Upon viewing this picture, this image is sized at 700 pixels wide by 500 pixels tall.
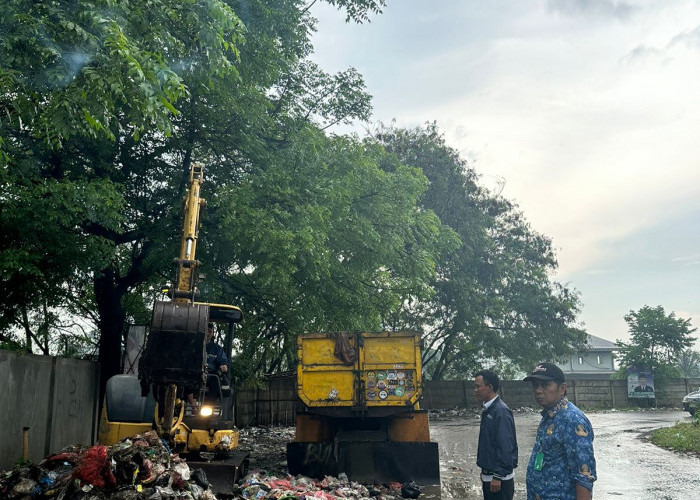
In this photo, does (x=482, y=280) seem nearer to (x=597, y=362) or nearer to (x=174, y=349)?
(x=174, y=349)

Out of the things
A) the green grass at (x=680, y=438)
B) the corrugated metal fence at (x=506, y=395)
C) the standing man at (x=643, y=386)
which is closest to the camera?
the green grass at (x=680, y=438)

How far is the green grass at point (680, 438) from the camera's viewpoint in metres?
15.1

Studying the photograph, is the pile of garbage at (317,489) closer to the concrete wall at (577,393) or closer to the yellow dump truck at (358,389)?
the yellow dump truck at (358,389)

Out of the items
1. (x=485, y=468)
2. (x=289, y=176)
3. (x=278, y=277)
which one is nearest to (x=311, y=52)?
(x=289, y=176)

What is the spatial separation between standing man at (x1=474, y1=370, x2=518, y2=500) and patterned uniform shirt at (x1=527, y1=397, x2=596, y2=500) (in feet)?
5.21

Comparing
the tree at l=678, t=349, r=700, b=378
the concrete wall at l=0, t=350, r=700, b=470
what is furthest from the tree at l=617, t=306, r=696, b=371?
the tree at l=678, t=349, r=700, b=378

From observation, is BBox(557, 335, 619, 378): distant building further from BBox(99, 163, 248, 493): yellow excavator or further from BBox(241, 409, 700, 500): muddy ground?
BBox(99, 163, 248, 493): yellow excavator

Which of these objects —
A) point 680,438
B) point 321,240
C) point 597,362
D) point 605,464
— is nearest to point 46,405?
point 321,240

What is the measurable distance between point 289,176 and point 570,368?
53.3 metres

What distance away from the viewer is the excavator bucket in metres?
7.28

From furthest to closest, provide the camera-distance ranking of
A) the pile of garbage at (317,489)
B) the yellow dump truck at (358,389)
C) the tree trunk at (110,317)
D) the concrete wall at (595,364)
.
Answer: the concrete wall at (595,364)
the tree trunk at (110,317)
the yellow dump truck at (358,389)
the pile of garbage at (317,489)

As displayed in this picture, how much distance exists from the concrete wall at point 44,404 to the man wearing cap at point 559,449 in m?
7.84

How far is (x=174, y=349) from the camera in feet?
24.2

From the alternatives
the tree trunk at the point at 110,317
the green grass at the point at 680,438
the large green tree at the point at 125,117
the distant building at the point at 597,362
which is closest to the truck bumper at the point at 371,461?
the large green tree at the point at 125,117
